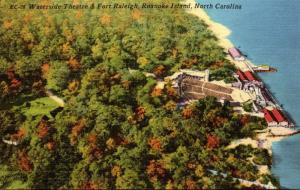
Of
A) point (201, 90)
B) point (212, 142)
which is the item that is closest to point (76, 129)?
point (212, 142)

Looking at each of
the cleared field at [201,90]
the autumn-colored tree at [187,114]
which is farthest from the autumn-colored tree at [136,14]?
the autumn-colored tree at [187,114]

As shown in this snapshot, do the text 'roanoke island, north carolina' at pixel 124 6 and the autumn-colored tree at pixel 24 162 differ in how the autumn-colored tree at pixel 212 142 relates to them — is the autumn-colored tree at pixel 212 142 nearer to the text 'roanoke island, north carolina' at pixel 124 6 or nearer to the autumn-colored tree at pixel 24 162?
the autumn-colored tree at pixel 24 162

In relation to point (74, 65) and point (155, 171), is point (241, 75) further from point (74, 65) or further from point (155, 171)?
point (74, 65)

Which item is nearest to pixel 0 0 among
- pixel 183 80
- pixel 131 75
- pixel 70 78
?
pixel 70 78

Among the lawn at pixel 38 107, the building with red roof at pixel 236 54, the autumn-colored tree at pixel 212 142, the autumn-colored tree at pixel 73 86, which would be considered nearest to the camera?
the autumn-colored tree at pixel 212 142

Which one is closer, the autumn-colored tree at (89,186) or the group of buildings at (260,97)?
the autumn-colored tree at (89,186)

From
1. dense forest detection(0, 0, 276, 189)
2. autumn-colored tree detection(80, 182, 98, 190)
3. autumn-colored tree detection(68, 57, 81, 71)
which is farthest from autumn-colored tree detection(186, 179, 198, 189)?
autumn-colored tree detection(68, 57, 81, 71)
